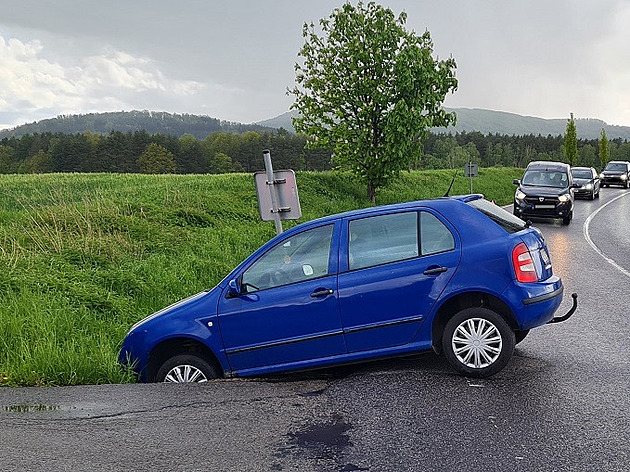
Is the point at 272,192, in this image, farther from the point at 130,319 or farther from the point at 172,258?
the point at 172,258

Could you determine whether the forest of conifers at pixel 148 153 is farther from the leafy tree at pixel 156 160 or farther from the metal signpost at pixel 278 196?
the metal signpost at pixel 278 196

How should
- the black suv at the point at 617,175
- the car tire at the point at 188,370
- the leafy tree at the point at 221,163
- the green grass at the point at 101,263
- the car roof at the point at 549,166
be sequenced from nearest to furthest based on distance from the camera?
the car tire at the point at 188,370 → the green grass at the point at 101,263 → the car roof at the point at 549,166 → the black suv at the point at 617,175 → the leafy tree at the point at 221,163

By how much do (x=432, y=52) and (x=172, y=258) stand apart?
571 inches

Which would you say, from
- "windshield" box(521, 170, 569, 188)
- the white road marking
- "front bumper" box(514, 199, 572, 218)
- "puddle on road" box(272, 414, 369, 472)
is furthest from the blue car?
"windshield" box(521, 170, 569, 188)

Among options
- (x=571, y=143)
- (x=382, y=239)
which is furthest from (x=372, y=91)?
(x=571, y=143)

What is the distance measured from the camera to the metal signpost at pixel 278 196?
388 inches

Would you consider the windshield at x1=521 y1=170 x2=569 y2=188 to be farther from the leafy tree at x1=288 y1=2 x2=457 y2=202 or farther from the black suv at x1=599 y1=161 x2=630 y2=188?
the black suv at x1=599 y1=161 x2=630 y2=188

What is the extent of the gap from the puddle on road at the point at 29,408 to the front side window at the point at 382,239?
280cm

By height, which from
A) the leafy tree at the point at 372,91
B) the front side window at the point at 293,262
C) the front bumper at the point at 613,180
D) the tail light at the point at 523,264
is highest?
the leafy tree at the point at 372,91

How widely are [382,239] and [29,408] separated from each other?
3352 mm

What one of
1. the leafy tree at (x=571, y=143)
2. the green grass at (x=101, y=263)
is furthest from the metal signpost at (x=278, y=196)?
the leafy tree at (x=571, y=143)

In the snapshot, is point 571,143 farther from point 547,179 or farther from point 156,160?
point 547,179

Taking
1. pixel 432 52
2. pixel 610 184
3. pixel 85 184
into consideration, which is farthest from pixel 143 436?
pixel 610 184

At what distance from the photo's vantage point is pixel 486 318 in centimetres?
586
